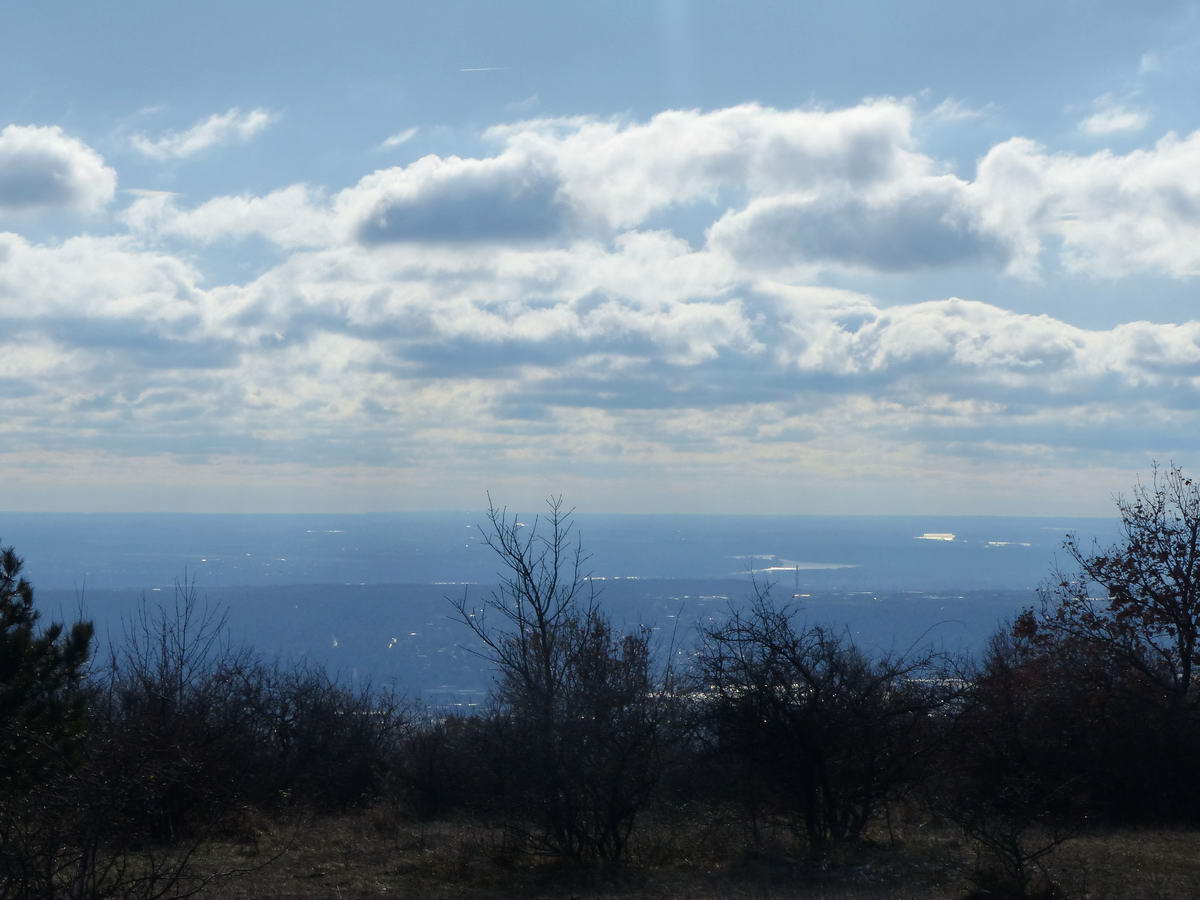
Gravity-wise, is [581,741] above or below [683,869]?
above

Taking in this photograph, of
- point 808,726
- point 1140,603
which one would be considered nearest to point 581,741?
point 808,726

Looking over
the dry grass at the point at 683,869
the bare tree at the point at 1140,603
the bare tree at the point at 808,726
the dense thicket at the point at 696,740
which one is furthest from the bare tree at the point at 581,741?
the bare tree at the point at 1140,603

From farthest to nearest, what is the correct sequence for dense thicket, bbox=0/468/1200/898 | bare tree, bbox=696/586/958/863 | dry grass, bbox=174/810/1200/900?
bare tree, bbox=696/586/958/863 → dense thicket, bbox=0/468/1200/898 → dry grass, bbox=174/810/1200/900

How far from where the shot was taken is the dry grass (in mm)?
10789

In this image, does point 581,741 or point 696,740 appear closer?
point 581,741

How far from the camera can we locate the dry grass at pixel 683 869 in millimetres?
10789

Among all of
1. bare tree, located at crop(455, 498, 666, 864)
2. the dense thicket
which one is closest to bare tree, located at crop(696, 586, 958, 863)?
the dense thicket

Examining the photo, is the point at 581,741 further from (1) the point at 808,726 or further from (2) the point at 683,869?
(1) the point at 808,726

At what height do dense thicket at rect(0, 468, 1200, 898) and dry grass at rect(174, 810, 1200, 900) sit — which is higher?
dense thicket at rect(0, 468, 1200, 898)

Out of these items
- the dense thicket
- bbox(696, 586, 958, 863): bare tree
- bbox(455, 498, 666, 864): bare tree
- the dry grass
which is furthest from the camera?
bbox(696, 586, 958, 863): bare tree

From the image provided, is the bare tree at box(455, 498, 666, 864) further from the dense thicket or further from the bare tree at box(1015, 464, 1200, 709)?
the bare tree at box(1015, 464, 1200, 709)

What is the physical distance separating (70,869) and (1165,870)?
1043 cm

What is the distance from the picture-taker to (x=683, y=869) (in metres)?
12.5

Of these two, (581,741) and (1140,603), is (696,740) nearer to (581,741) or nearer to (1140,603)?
(581,741)
